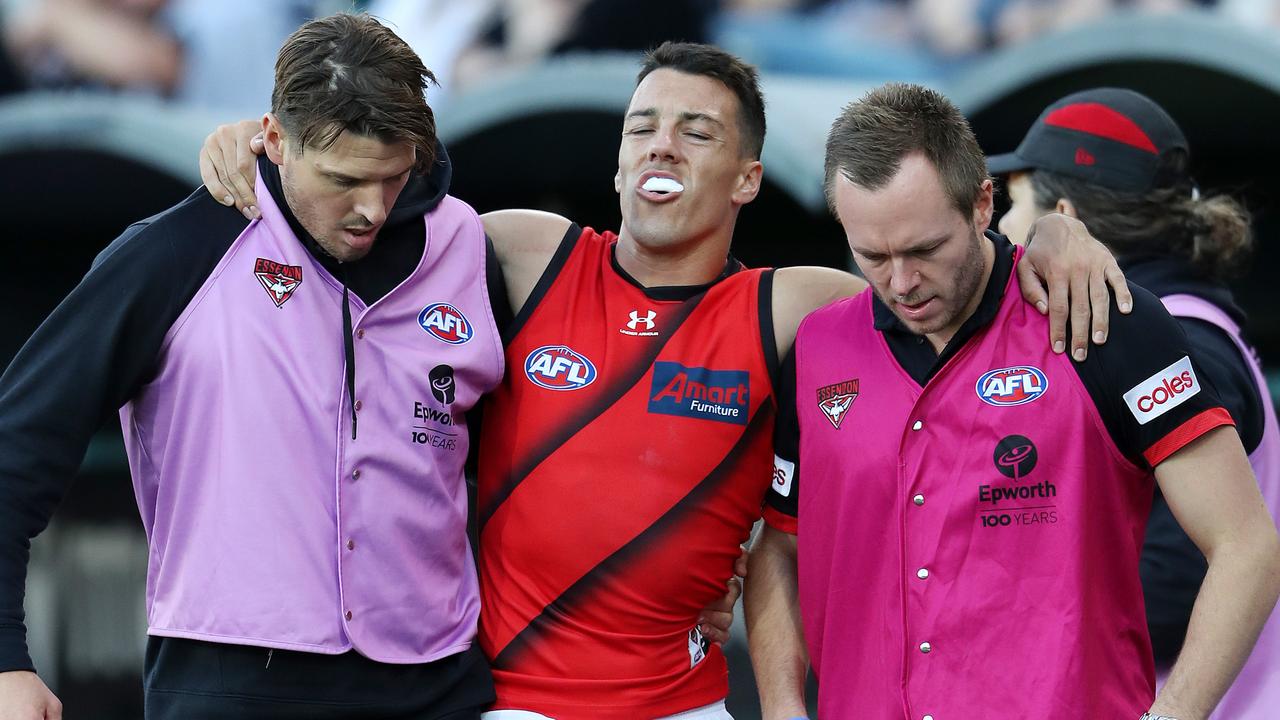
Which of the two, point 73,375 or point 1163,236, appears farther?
point 1163,236

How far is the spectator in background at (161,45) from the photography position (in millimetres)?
7590

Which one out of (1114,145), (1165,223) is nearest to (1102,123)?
(1114,145)

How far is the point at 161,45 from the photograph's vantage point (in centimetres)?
769

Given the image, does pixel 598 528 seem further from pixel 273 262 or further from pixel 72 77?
pixel 72 77

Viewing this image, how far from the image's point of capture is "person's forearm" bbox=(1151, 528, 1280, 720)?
2.74 m

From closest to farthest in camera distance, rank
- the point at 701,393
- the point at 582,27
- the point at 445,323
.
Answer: the point at 445,323, the point at 701,393, the point at 582,27

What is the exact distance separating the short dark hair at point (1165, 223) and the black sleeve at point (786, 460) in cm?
99

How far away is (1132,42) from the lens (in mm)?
5574

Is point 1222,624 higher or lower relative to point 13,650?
higher

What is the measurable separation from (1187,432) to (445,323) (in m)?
1.52

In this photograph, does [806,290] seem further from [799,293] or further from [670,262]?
[670,262]

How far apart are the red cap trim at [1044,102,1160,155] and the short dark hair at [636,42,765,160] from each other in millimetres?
792

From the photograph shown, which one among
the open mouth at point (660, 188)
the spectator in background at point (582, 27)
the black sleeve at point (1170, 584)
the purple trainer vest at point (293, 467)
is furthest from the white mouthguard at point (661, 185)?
the spectator in background at point (582, 27)

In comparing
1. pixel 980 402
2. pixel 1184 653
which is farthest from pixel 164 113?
pixel 1184 653
